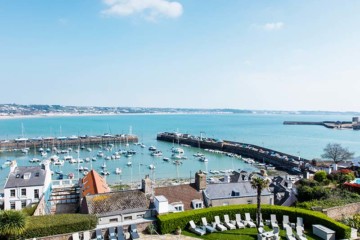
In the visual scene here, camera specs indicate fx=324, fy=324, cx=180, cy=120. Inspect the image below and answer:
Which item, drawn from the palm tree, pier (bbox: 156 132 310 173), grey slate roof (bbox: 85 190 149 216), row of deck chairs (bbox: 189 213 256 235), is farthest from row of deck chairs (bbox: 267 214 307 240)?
pier (bbox: 156 132 310 173)

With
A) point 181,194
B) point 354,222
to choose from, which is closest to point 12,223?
point 181,194

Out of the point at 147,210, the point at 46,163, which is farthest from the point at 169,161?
the point at 147,210

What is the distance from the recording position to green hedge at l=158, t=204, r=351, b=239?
65.6ft

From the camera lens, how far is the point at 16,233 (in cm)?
1789

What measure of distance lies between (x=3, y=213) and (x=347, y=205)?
23142mm

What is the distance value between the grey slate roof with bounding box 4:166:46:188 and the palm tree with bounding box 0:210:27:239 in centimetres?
1405

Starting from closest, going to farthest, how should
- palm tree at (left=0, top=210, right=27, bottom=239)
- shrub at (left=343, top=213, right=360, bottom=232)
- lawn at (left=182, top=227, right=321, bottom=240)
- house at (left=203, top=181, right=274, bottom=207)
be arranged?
palm tree at (left=0, top=210, right=27, bottom=239) < lawn at (left=182, top=227, right=321, bottom=240) < shrub at (left=343, top=213, right=360, bottom=232) < house at (left=203, top=181, right=274, bottom=207)

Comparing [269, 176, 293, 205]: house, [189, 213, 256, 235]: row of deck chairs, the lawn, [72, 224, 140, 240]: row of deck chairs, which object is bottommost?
[269, 176, 293, 205]: house

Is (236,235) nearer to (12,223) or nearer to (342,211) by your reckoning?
(342,211)

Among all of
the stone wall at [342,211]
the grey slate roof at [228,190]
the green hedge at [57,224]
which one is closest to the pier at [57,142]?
the grey slate roof at [228,190]

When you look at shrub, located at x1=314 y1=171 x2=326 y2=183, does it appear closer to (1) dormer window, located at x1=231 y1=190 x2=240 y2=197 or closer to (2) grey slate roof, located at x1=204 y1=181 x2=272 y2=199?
(2) grey slate roof, located at x1=204 y1=181 x2=272 y2=199

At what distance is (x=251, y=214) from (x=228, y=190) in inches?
201

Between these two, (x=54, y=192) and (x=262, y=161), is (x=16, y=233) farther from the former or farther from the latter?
(x=262, y=161)

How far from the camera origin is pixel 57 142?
4183 inches
